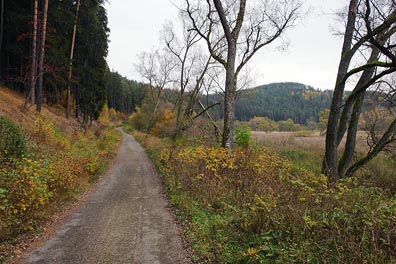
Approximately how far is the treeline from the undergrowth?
44.3ft

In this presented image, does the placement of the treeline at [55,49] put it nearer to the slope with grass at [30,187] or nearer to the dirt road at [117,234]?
the slope with grass at [30,187]

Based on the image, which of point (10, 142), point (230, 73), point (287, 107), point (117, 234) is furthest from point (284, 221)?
point (287, 107)

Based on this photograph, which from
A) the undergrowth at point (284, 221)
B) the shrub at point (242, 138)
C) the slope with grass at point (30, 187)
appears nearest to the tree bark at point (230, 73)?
the undergrowth at point (284, 221)

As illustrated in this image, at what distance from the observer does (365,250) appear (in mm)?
3244

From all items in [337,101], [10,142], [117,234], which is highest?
[337,101]

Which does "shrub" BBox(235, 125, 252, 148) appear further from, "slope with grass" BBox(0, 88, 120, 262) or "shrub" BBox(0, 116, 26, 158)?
"shrub" BBox(0, 116, 26, 158)

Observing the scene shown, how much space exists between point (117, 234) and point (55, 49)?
18.8 m

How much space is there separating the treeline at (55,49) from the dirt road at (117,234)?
11.1 metres

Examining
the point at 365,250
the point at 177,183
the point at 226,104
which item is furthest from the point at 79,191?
the point at 365,250

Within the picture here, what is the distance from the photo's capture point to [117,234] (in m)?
5.12

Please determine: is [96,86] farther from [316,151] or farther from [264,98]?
[264,98]

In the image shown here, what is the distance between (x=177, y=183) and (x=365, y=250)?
6.09 metres

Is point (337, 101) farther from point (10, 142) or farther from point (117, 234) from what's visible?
point (10, 142)

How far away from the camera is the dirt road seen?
4250 millimetres
